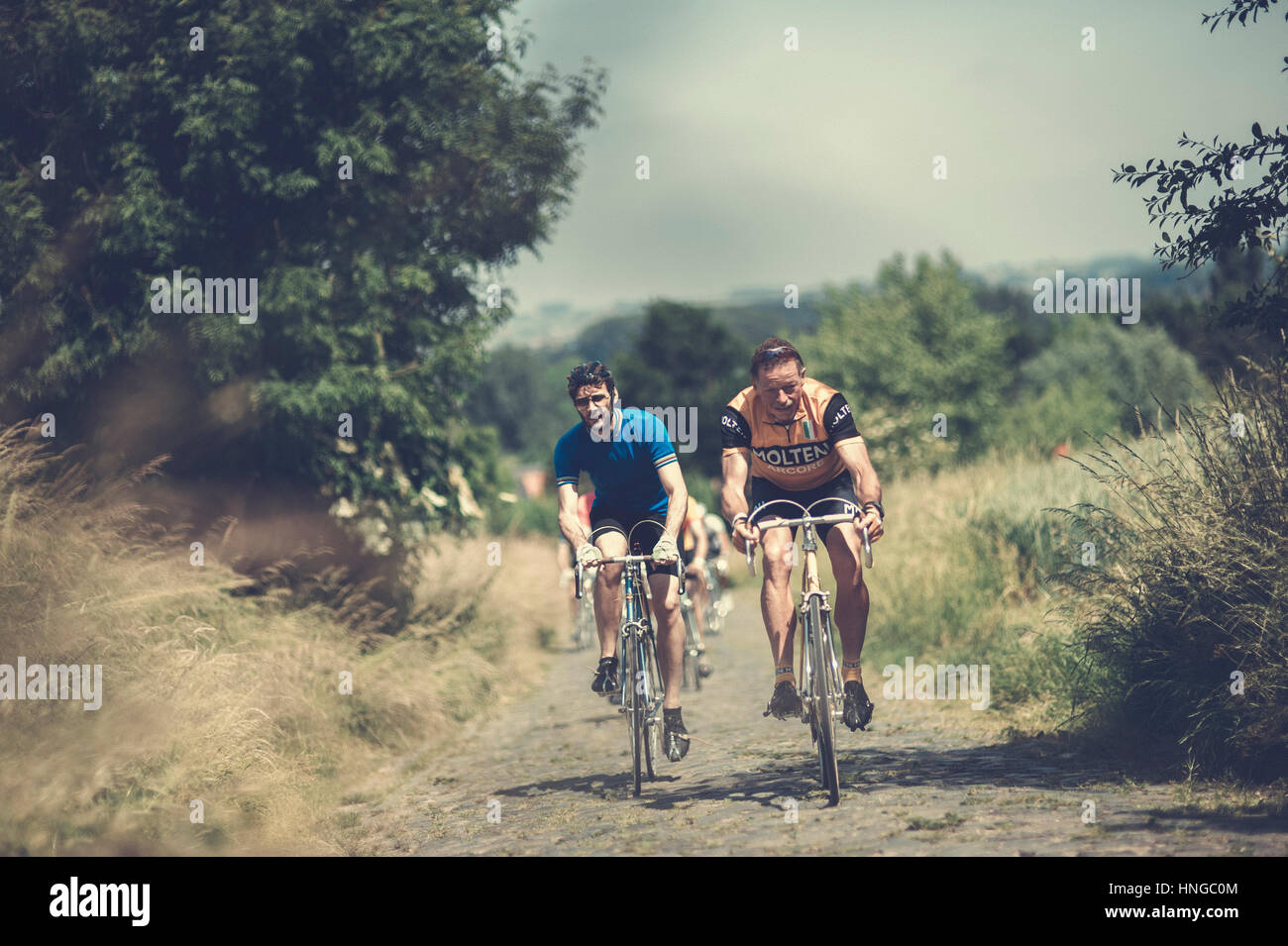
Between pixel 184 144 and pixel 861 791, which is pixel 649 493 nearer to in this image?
pixel 861 791

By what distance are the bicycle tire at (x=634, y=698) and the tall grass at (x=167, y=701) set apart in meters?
1.68

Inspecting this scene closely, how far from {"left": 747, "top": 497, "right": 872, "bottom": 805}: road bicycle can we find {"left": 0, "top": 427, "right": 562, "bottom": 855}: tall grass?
2531mm

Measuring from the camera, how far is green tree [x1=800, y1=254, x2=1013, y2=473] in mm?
59125

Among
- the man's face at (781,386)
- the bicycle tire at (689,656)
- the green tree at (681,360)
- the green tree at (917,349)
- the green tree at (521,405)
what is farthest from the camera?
the green tree at (521,405)

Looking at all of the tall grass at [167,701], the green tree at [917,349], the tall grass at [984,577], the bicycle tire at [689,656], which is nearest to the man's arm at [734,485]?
the tall grass at [167,701]

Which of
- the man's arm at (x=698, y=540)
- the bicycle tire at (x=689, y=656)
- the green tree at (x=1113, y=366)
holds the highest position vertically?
the green tree at (x=1113, y=366)

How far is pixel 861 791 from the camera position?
683cm

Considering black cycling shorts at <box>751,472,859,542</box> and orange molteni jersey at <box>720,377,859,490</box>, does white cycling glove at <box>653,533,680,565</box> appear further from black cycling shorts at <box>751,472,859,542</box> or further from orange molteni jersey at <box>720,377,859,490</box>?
orange molteni jersey at <box>720,377,859,490</box>

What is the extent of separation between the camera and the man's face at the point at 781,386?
656cm

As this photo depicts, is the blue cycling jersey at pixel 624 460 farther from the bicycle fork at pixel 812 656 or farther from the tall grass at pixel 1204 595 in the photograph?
the tall grass at pixel 1204 595

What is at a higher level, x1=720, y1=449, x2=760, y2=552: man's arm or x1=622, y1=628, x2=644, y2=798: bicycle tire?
x1=720, y1=449, x2=760, y2=552: man's arm

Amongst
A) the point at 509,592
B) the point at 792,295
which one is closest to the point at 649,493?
the point at 792,295

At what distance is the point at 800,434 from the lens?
22.4 ft

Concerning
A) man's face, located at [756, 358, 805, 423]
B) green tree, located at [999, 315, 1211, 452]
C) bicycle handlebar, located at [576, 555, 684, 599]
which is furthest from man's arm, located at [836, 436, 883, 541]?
green tree, located at [999, 315, 1211, 452]
